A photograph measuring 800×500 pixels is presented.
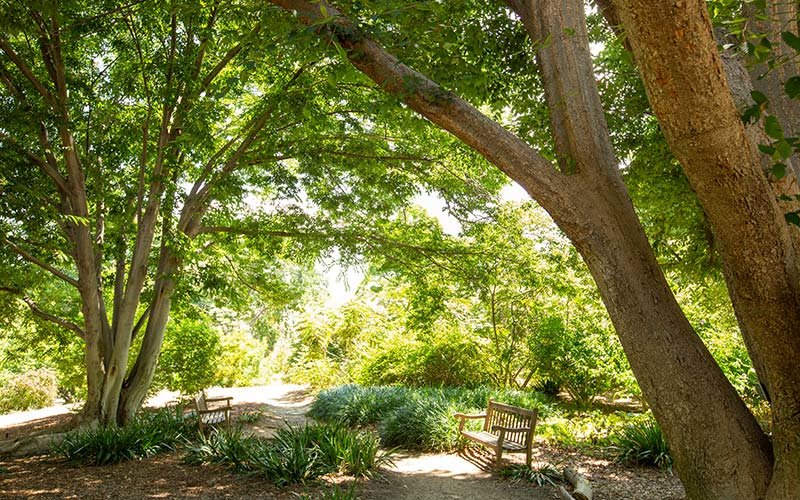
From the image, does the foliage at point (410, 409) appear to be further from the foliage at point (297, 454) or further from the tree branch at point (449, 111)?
the tree branch at point (449, 111)

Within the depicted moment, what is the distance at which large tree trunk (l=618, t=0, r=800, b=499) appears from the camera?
7.51 ft

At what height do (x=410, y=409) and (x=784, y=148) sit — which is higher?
(x=784, y=148)

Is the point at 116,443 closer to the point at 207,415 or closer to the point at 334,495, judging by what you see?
the point at 207,415

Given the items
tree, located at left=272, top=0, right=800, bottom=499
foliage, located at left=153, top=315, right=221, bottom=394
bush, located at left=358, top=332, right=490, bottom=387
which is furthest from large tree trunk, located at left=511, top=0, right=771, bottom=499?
foliage, located at left=153, top=315, right=221, bottom=394

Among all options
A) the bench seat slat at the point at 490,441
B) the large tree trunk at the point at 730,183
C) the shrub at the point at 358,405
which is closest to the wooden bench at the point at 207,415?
the shrub at the point at 358,405

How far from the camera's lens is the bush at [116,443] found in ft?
23.9

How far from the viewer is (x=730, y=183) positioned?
249 cm

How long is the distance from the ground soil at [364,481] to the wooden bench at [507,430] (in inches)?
12.5

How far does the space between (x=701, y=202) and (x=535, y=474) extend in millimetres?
4731

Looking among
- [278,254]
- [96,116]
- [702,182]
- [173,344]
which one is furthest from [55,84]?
[702,182]

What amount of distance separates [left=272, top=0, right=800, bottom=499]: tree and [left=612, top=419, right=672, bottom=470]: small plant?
369 cm

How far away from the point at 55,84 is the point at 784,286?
9862 mm

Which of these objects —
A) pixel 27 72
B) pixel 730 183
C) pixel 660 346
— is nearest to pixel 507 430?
pixel 660 346

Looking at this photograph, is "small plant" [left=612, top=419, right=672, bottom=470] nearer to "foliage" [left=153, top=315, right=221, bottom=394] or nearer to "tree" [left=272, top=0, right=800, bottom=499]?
"tree" [left=272, top=0, right=800, bottom=499]
